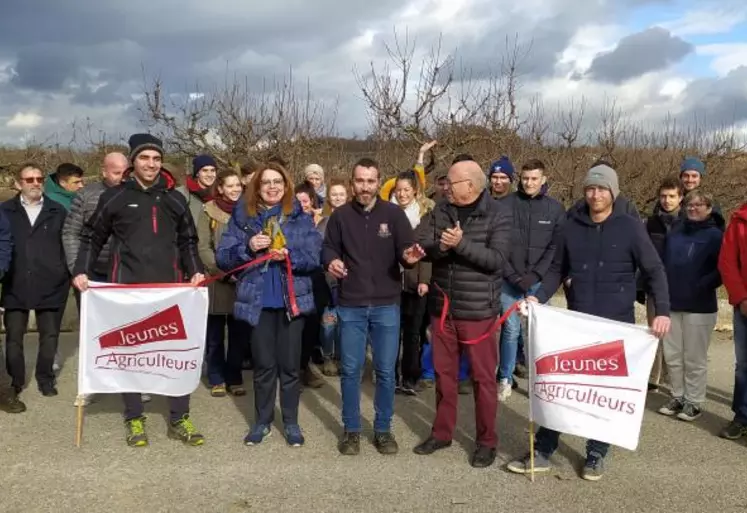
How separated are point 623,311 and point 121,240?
367cm

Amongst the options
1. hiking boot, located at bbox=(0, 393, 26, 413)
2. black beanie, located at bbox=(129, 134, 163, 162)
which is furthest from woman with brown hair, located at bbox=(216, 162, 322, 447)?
hiking boot, located at bbox=(0, 393, 26, 413)

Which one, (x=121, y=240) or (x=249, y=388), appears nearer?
(x=121, y=240)

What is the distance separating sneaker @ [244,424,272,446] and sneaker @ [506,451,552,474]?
1831 mm

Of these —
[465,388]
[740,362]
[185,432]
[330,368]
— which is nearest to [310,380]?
[330,368]

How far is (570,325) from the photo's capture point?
4.52 m

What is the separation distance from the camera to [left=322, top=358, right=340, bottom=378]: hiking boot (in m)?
7.14

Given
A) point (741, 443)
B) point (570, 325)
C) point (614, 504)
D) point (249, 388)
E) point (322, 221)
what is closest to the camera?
point (614, 504)

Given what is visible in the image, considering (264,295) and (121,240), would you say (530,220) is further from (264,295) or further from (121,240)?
(121,240)

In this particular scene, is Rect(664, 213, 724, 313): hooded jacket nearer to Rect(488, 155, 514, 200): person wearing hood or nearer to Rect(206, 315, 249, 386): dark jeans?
Rect(488, 155, 514, 200): person wearing hood

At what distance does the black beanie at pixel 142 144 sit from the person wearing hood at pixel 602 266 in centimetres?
298

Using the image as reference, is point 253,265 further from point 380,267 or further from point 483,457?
point 483,457

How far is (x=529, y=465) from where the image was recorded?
15.2ft

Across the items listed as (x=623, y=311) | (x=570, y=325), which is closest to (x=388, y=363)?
(x=570, y=325)

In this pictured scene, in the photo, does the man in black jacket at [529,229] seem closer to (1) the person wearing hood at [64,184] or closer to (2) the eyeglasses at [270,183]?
(2) the eyeglasses at [270,183]
